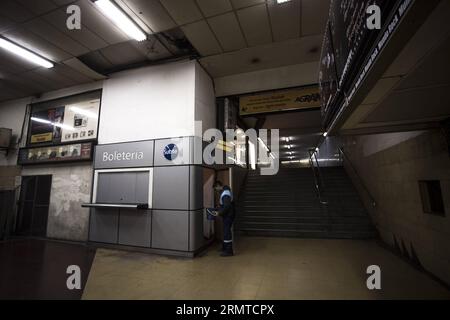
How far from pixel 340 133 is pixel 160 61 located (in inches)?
163

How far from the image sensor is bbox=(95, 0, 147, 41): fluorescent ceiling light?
11.0ft

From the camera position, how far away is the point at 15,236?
5957 millimetres

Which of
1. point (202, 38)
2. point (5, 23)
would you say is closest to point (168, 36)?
point (202, 38)

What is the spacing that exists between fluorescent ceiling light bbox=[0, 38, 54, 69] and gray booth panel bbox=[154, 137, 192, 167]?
10.3 ft

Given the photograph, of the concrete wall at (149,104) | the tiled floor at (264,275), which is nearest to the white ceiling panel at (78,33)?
the concrete wall at (149,104)

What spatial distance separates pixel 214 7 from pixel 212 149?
104 inches

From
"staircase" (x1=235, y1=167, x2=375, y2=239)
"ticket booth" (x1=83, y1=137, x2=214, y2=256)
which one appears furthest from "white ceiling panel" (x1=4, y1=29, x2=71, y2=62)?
"staircase" (x1=235, y1=167, x2=375, y2=239)

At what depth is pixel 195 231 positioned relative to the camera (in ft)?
13.5

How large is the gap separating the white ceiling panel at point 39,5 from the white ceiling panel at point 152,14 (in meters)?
1.19

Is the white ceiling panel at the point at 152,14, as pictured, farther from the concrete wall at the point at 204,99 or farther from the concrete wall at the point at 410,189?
the concrete wall at the point at 410,189

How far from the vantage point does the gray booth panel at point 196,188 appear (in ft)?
13.7

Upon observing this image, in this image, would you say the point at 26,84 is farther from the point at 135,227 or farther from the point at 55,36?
the point at 135,227

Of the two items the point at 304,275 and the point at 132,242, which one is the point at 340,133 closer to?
the point at 304,275

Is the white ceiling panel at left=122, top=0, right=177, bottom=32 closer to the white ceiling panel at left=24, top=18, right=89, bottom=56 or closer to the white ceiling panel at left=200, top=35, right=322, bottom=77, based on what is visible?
the white ceiling panel at left=200, top=35, right=322, bottom=77
